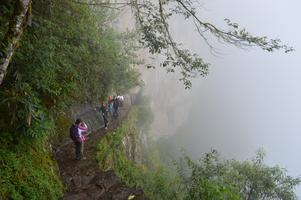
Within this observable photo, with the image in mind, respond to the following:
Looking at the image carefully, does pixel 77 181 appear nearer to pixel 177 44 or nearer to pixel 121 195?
pixel 121 195

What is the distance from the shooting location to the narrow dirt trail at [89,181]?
417 inches

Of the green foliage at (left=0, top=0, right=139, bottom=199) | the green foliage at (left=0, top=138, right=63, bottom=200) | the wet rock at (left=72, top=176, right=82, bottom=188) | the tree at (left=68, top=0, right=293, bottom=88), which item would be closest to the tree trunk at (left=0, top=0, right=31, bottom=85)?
the green foliage at (left=0, top=0, right=139, bottom=199)

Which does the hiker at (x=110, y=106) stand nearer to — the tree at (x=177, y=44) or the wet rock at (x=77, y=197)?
the tree at (x=177, y=44)

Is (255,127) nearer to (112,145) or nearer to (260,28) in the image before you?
(260,28)

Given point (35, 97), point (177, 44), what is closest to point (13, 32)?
point (35, 97)

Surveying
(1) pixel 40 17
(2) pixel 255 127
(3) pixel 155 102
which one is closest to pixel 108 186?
(1) pixel 40 17

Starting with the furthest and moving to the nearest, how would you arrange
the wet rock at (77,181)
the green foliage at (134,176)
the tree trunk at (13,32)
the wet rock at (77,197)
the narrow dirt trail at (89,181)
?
the green foliage at (134,176)
the wet rock at (77,181)
the narrow dirt trail at (89,181)
the wet rock at (77,197)
the tree trunk at (13,32)

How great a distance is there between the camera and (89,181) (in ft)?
37.3

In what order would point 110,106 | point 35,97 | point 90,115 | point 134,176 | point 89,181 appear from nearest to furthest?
point 35,97 → point 89,181 → point 134,176 → point 90,115 → point 110,106

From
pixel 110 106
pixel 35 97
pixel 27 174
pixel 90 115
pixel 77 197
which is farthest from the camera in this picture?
pixel 110 106

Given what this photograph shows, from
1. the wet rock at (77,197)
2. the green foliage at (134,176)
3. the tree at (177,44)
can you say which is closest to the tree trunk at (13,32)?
the tree at (177,44)

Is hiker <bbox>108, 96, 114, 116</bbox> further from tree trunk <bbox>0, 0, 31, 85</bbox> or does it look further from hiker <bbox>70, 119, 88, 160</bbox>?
tree trunk <bbox>0, 0, 31, 85</bbox>

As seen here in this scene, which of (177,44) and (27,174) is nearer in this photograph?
(27,174)

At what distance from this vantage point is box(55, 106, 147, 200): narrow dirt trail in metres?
10.6
